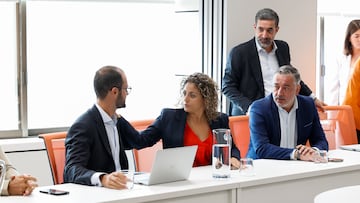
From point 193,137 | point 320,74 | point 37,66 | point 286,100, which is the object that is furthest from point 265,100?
point 320,74

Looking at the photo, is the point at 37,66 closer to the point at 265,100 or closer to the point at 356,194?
the point at 265,100

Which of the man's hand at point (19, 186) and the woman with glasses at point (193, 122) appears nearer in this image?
the man's hand at point (19, 186)

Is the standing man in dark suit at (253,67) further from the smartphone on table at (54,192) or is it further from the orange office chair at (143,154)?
the smartphone on table at (54,192)

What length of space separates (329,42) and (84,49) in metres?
2.55

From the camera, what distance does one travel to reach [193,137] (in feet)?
12.3

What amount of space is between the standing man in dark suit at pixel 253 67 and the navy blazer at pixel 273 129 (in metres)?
0.66

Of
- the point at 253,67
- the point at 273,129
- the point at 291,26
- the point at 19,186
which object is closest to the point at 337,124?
the point at 253,67

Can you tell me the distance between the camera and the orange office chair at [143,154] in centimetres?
366

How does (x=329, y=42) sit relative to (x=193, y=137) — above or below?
above

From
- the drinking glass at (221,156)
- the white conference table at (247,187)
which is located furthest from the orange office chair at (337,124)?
the drinking glass at (221,156)

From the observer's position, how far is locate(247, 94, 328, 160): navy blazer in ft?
12.6

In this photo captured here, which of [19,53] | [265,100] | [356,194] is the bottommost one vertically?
[356,194]

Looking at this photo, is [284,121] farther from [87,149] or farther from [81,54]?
[81,54]

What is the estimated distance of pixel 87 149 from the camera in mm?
3199
